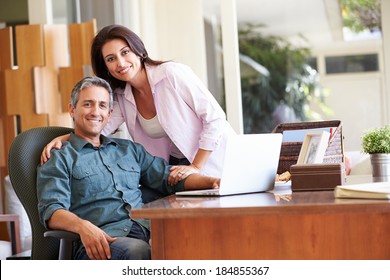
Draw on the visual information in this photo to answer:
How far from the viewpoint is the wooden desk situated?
77.2 inches

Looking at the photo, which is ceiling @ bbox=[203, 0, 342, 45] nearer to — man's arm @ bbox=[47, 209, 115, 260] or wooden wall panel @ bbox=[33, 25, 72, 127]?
wooden wall panel @ bbox=[33, 25, 72, 127]

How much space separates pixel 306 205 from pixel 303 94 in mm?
5073

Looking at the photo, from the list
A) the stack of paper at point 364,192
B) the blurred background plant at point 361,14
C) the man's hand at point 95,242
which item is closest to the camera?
the stack of paper at point 364,192

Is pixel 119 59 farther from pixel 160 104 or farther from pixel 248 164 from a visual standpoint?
pixel 248 164

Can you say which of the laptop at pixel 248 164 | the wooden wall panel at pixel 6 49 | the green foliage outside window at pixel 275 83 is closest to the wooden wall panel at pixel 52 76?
the wooden wall panel at pixel 6 49

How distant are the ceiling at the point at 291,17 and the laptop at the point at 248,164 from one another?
4.43 metres

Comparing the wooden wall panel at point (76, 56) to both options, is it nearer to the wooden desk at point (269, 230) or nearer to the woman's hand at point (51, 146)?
the woman's hand at point (51, 146)

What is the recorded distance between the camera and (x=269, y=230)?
2023 mm

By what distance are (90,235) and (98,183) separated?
1.10 feet

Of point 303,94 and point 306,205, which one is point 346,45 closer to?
point 303,94

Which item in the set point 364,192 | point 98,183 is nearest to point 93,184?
point 98,183

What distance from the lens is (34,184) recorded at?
283cm

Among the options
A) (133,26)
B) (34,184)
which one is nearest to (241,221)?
(34,184)

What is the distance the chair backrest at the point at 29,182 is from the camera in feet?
9.26
